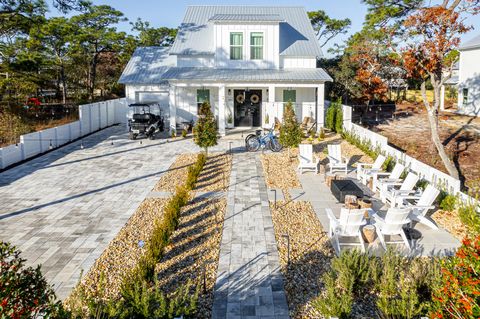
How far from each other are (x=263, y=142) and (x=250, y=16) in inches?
368

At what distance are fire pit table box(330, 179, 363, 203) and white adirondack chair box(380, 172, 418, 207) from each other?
2.24 feet

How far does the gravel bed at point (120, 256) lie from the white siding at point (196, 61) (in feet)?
48.1

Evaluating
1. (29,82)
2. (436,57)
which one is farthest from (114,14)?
(436,57)

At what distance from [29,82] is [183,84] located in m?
12.0

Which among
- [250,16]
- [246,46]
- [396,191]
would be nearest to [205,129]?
[396,191]

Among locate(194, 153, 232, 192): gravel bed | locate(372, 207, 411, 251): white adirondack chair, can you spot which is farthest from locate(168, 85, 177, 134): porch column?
locate(372, 207, 411, 251): white adirondack chair

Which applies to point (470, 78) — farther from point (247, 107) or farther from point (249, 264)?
point (249, 264)

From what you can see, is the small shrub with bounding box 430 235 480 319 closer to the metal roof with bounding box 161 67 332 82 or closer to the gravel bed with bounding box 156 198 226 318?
the gravel bed with bounding box 156 198 226 318

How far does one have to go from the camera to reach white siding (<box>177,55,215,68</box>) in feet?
77.5

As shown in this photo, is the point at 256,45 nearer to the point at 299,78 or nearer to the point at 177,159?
the point at 299,78

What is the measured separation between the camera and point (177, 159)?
54.4ft

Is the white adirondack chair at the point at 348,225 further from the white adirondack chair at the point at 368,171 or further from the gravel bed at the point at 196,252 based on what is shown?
the white adirondack chair at the point at 368,171

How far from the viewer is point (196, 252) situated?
310 inches

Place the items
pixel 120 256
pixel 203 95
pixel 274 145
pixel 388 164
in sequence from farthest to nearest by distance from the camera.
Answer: pixel 203 95
pixel 274 145
pixel 388 164
pixel 120 256
